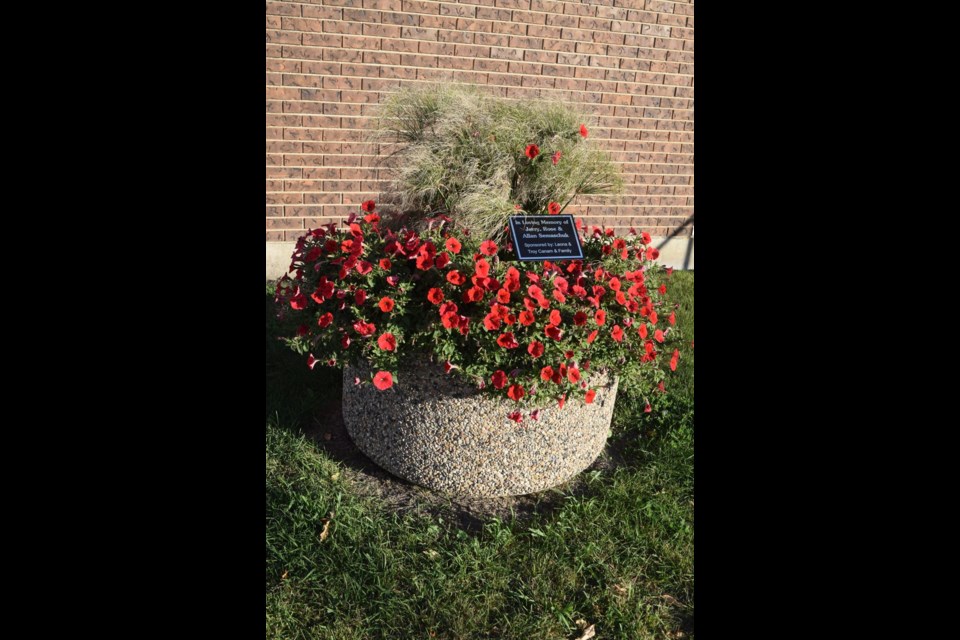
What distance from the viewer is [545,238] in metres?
2.62

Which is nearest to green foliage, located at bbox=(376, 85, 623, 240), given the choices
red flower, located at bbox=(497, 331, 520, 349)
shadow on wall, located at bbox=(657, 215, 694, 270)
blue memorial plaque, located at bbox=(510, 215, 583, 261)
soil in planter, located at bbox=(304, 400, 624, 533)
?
blue memorial plaque, located at bbox=(510, 215, 583, 261)

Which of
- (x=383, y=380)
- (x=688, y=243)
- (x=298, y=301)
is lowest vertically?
(x=383, y=380)

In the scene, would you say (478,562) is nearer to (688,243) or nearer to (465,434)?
(465,434)

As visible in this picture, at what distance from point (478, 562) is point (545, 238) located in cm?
131

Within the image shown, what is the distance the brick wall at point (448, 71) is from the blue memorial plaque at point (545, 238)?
1.48 metres

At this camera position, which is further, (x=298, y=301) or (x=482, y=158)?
(x=482, y=158)

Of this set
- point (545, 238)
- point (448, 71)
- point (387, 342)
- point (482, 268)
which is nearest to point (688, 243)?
point (448, 71)

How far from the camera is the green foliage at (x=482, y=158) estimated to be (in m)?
2.85

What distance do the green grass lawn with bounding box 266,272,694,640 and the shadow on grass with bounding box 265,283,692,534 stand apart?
45 mm

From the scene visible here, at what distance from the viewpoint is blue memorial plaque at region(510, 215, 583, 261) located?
2557 millimetres

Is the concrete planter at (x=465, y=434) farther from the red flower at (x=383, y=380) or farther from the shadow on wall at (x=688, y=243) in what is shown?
the shadow on wall at (x=688, y=243)

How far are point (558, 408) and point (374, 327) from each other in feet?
2.66

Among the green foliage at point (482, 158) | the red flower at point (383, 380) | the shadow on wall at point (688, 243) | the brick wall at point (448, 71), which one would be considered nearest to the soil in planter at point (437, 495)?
the red flower at point (383, 380)

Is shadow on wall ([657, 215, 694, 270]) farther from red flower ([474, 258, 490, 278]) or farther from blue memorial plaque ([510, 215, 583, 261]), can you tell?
red flower ([474, 258, 490, 278])
